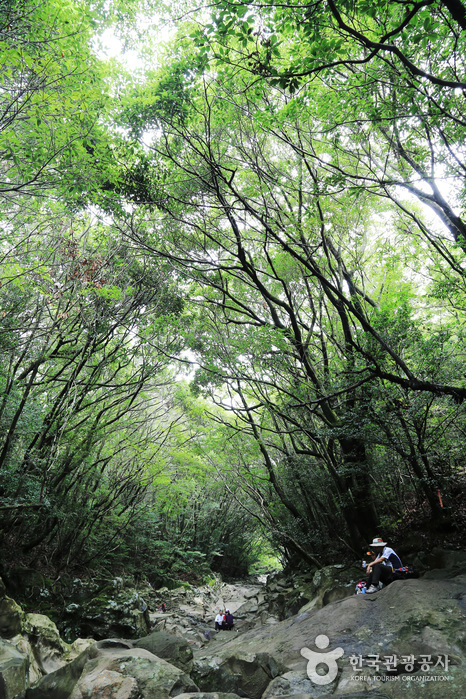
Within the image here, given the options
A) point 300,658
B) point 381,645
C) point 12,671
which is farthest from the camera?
point 300,658

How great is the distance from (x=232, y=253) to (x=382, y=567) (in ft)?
22.0

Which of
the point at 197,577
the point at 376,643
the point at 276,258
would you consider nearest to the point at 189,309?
the point at 276,258

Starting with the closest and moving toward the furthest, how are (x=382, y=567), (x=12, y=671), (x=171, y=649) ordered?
(x=12, y=671)
(x=171, y=649)
(x=382, y=567)

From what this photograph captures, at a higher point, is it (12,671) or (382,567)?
(382,567)

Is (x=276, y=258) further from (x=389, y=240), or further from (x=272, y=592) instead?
(x=272, y=592)

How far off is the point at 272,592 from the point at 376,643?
29.5ft

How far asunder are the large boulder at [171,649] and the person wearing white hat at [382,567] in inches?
137

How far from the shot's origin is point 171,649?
226 inches

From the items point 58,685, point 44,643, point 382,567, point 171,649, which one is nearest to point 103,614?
point 44,643

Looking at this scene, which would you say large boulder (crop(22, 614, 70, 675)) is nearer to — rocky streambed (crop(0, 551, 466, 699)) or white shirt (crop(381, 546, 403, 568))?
rocky streambed (crop(0, 551, 466, 699))

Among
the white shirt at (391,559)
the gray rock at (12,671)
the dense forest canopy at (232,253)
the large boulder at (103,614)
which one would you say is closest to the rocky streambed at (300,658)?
the gray rock at (12,671)

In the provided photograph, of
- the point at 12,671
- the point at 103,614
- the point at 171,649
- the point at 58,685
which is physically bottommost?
the point at 103,614

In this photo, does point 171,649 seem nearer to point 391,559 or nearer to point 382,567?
point 382,567

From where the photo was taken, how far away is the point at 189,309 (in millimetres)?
10641
